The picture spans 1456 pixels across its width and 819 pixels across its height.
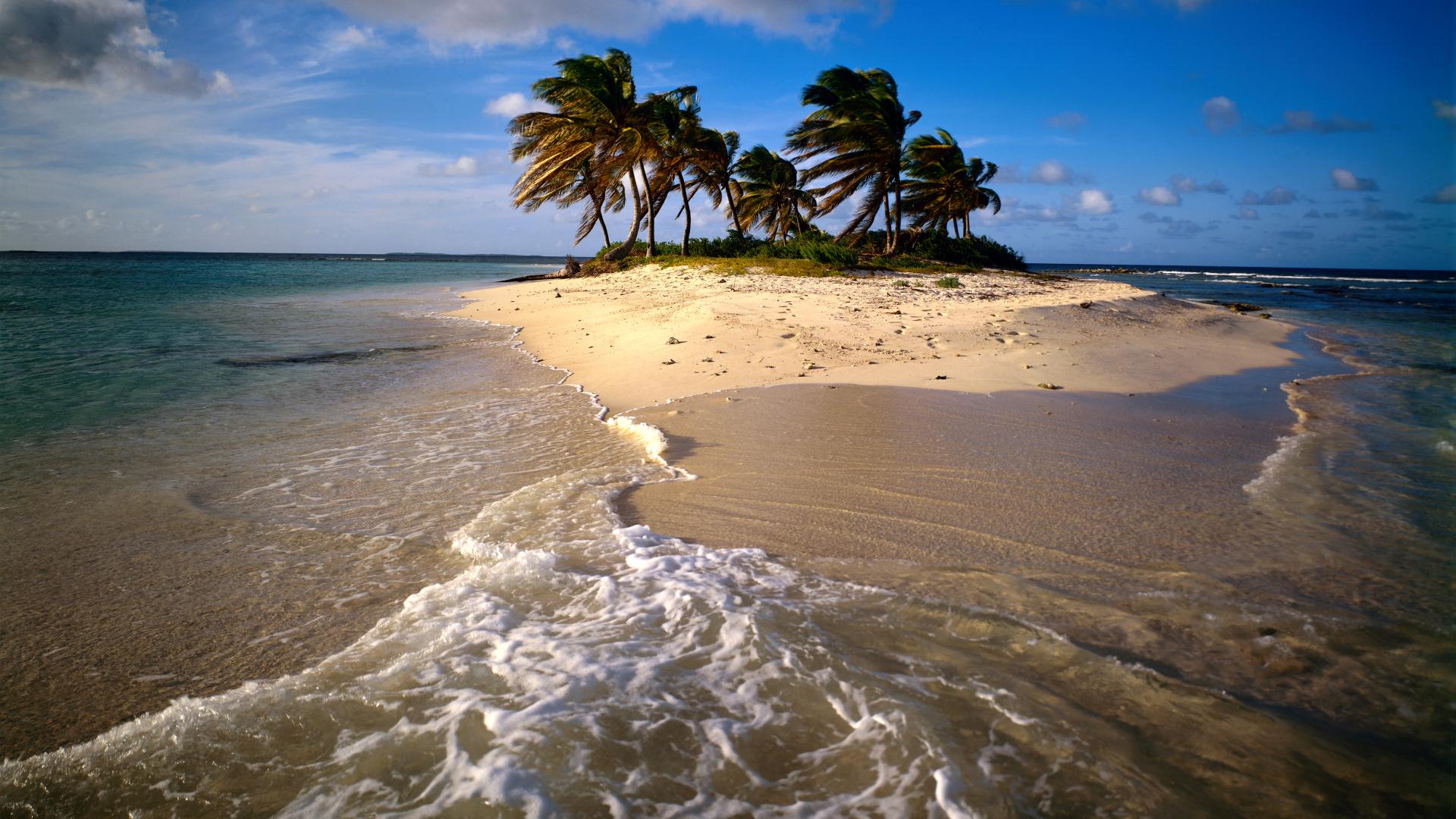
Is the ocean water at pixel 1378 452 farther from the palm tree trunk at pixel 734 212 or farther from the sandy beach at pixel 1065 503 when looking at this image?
the palm tree trunk at pixel 734 212

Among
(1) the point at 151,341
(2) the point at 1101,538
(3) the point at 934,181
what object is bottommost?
(2) the point at 1101,538

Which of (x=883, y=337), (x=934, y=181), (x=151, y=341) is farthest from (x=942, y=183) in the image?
(x=151, y=341)

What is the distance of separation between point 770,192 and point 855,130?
990 centimetres

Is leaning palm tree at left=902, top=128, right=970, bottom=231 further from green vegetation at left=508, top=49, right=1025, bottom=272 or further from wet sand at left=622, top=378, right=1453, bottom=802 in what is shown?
wet sand at left=622, top=378, right=1453, bottom=802

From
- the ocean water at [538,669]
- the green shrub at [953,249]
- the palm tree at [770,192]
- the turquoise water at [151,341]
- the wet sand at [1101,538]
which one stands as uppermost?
the palm tree at [770,192]

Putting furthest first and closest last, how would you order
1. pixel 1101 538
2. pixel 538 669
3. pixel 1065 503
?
pixel 1065 503, pixel 1101 538, pixel 538 669

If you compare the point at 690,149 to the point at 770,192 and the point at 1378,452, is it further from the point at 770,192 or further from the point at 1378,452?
the point at 1378,452

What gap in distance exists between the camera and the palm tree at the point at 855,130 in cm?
2383

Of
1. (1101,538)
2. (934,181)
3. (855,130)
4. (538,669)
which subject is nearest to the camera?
(538,669)

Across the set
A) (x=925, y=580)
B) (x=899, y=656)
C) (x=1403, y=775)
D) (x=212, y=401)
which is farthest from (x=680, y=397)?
(x=1403, y=775)

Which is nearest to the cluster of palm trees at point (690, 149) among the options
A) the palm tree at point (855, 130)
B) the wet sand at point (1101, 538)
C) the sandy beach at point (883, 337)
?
the palm tree at point (855, 130)

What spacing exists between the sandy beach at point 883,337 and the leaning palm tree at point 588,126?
8.69 metres

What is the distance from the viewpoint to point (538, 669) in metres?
2.54

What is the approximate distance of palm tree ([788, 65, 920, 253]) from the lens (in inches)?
938
